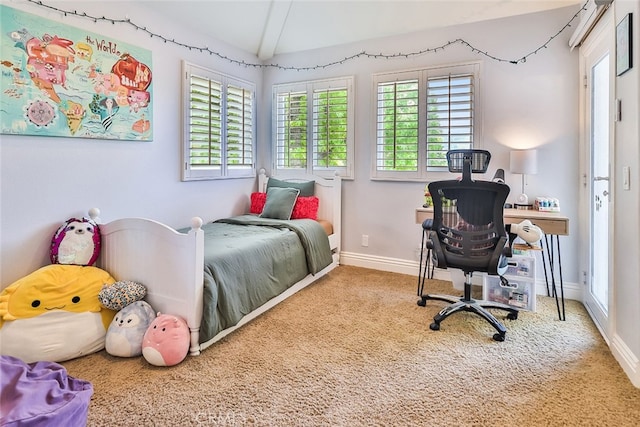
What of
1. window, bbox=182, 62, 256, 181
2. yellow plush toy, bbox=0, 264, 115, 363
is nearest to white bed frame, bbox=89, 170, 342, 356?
yellow plush toy, bbox=0, 264, 115, 363

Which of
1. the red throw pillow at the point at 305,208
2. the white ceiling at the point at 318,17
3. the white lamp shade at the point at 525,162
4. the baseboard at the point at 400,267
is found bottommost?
the baseboard at the point at 400,267

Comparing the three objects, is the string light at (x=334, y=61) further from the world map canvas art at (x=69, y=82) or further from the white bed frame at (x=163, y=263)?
the white bed frame at (x=163, y=263)

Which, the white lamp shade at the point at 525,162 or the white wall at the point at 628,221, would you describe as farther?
the white lamp shade at the point at 525,162

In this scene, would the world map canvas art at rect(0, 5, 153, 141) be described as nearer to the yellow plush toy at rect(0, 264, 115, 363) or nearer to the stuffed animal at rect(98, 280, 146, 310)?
the yellow plush toy at rect(0, 264, 115, 363)

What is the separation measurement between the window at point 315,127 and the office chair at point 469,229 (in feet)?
5.73

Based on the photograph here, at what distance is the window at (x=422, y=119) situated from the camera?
3715 mm

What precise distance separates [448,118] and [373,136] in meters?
0.80

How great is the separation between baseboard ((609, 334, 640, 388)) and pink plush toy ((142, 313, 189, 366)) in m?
2.47

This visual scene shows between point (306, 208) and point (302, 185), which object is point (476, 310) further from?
point (302, 185)

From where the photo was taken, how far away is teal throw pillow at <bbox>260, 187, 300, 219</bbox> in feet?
13.1

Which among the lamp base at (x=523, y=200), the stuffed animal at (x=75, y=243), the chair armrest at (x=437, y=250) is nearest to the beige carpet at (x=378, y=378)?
the chair armrest at (x=437, y=250)

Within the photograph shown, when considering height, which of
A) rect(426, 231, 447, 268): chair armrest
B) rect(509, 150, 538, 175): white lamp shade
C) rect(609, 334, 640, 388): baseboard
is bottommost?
rect(609, 334, 640, 388): baseboard

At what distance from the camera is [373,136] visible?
419 centimetres

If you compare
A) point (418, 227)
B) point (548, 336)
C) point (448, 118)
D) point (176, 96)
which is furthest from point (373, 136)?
point (548, 336)
